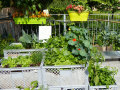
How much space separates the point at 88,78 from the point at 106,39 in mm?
2582

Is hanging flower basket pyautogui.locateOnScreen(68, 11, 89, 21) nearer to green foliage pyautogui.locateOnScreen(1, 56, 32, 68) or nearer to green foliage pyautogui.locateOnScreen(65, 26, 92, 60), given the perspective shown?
green foliage pyautogui.locateOnScreen(65, 26, 92, 60)

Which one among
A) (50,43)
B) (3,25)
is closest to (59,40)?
(50,43)

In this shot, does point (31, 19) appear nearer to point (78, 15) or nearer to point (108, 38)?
point (78, 15)

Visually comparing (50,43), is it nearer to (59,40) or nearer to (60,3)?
(59,40)

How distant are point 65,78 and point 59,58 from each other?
1.45ft

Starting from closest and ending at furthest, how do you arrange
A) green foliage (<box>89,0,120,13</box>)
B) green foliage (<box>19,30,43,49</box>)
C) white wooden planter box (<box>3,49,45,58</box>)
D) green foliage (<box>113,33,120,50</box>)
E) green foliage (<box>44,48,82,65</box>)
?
1. green foliage (<box>44,48,82,65</box>)
2. white wooden planter box (<box>3,49,45,58</box>)
3. green foliage (<box>19,30,43,49</box>)
4. green foliage (<box>113,33,120,50</box>)
5. green foliage (<box>89,0,120,13</box>)

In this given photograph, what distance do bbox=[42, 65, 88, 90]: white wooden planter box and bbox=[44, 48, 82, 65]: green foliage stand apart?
198mm

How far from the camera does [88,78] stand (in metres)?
2.34

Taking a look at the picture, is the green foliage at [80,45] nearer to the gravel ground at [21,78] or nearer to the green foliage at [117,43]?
the gravel ground at [21,78]

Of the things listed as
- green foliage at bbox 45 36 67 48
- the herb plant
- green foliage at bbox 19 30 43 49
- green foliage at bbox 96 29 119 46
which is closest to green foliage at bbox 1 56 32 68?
the herb plant

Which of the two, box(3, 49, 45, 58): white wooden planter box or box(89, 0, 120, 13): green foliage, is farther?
box(89, 0, 120, 13): green foliage

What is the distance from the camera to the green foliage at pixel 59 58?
244cm

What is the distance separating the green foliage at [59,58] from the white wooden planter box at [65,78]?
198 mm

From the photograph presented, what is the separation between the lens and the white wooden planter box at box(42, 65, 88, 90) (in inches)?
86.8
